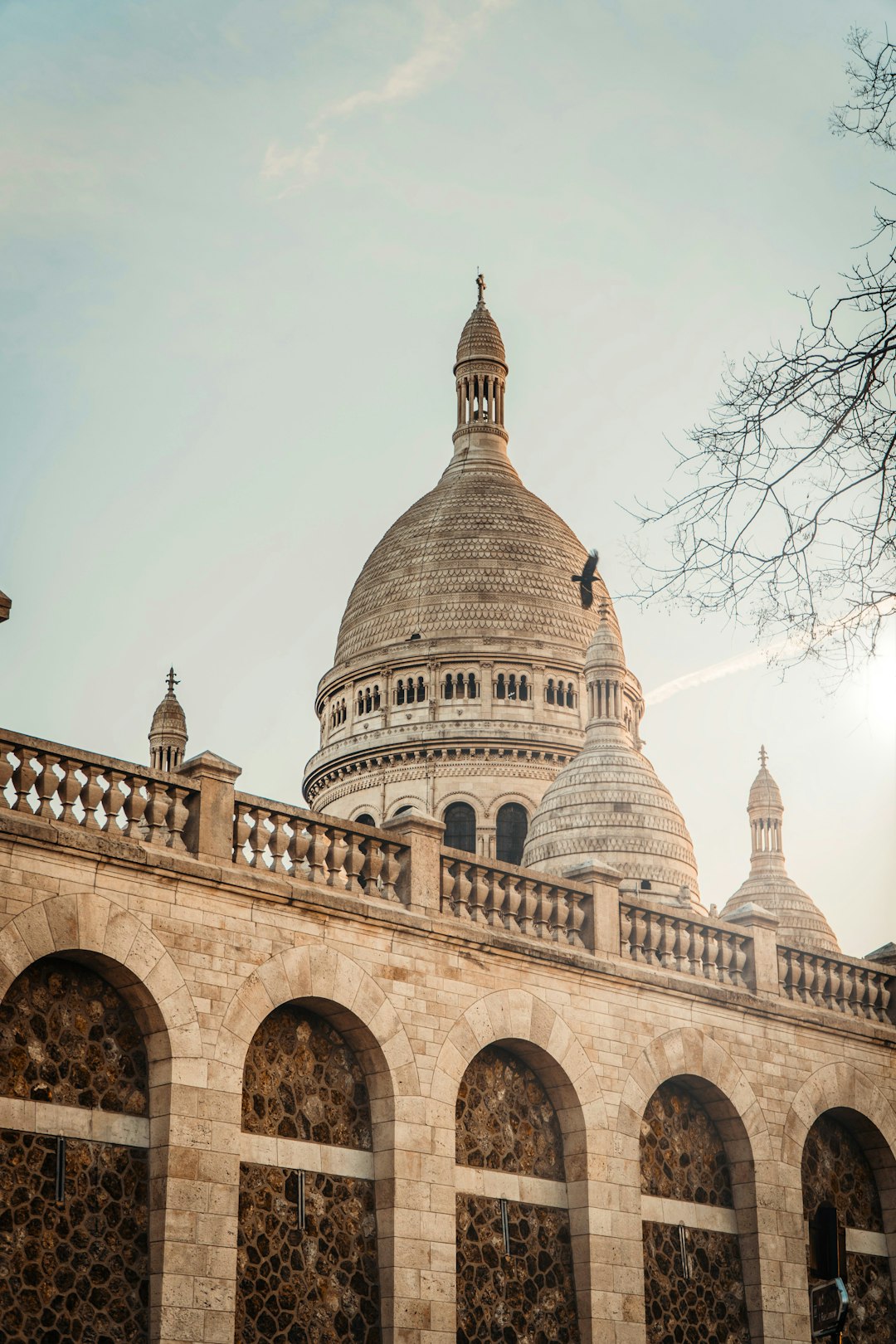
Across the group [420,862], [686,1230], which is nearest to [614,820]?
[686,1230]

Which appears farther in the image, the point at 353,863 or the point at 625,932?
the point at 625,932

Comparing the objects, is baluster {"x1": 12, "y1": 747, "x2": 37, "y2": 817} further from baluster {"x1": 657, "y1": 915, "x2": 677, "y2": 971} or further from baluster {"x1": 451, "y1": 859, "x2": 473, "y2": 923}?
baluster {"x1": 657, "y1": 915, "x2": 677, "y2": 971}

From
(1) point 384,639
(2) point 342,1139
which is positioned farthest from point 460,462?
(2) point 342,1139

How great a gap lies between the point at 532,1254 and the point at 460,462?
5440cm

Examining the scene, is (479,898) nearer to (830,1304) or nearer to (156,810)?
(156,810)

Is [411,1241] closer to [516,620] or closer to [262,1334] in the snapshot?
[262,1334]

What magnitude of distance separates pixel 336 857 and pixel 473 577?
46.3 m

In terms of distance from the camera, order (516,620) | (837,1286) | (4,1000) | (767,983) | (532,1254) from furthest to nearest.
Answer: (516,620) < (767,983) < (532,1254) < (4,1000) < (837,1286)

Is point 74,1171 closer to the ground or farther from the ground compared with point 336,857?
closer to the ground

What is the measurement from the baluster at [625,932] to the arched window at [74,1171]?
7.08 metres

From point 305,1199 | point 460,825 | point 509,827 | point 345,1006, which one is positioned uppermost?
point 460,825

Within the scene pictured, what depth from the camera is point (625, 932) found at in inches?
927

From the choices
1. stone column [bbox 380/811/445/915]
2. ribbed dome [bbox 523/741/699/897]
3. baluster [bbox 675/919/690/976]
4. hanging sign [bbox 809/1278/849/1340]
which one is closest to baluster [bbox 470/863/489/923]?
stone column [bbox 380/811/445/915]

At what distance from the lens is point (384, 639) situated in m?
67.3
